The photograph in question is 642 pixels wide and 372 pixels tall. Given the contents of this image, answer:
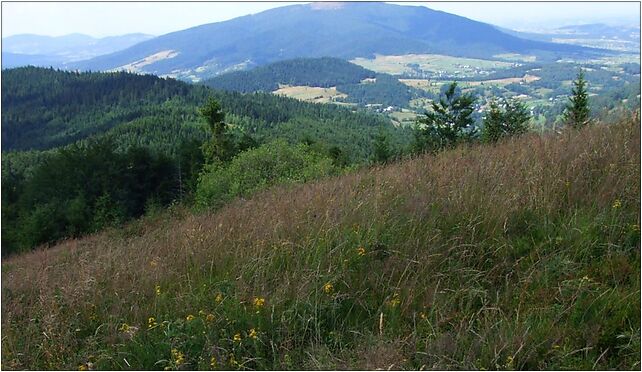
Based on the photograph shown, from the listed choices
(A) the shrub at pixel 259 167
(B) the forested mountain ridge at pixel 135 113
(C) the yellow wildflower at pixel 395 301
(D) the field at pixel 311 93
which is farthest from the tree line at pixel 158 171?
(D) the field at pixel 311 93

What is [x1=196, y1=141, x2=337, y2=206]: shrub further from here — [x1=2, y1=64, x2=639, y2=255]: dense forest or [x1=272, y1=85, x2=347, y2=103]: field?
[x1=272, y1=85, x2=347, y2=103]: field

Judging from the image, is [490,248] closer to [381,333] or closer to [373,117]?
[381,333]

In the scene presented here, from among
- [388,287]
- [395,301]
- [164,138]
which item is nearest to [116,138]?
[164,138]

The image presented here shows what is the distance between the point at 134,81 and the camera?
15025 centimetres

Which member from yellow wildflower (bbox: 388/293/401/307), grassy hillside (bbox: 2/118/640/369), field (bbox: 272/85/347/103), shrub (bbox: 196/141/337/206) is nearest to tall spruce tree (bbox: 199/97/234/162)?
shrub (bbox: 196/141/337/206)

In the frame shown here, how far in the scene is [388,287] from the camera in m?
3.01

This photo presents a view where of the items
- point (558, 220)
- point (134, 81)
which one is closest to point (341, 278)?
point (558, 220)

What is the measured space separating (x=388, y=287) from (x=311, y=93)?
17540cm

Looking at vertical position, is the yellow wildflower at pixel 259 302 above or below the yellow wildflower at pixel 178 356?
above

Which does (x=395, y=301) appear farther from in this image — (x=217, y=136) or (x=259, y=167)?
(x=217, y=136)

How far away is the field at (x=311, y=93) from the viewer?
163 meters

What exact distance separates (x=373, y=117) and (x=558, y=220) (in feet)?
420

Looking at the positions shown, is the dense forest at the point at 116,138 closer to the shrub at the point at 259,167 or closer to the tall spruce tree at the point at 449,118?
the tall spruce tree at the point at 449,118

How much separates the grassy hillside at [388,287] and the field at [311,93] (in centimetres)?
15566
